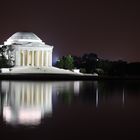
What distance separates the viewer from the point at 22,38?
114 m

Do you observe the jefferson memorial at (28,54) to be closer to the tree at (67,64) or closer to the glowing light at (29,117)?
the tree at (67,64)

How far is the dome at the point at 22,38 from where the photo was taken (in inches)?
4453

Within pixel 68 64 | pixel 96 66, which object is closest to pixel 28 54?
pixel 68 64

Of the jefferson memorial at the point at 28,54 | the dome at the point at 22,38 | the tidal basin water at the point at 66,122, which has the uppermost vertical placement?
the dome at the point at 22,38

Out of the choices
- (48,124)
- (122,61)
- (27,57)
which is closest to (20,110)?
(48,124)

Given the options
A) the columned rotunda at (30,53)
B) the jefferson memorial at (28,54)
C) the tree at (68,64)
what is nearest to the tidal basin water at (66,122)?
the tree at (68,64)

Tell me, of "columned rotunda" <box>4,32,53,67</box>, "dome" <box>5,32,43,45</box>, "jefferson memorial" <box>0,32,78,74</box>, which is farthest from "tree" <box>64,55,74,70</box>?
"dome" <box>5,32,43,45</box>

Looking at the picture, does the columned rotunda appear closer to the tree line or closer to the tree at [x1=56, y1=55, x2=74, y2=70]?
the tree line

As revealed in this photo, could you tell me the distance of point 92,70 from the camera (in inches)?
4053

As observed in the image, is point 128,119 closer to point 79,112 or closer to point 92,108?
point 79,112

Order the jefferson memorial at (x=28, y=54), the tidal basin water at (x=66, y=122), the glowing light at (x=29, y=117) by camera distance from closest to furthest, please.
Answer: the tidal basin water at (x=66, y=122) < the glowing light at (x=29, y=117) < the jefferson memorial at (x=28, y=54)

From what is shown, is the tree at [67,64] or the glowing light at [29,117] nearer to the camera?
the glowing light at [29,117]

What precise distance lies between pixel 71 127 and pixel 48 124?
104 cm

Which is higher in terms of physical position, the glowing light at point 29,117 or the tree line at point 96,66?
the tree line at point 96,66
